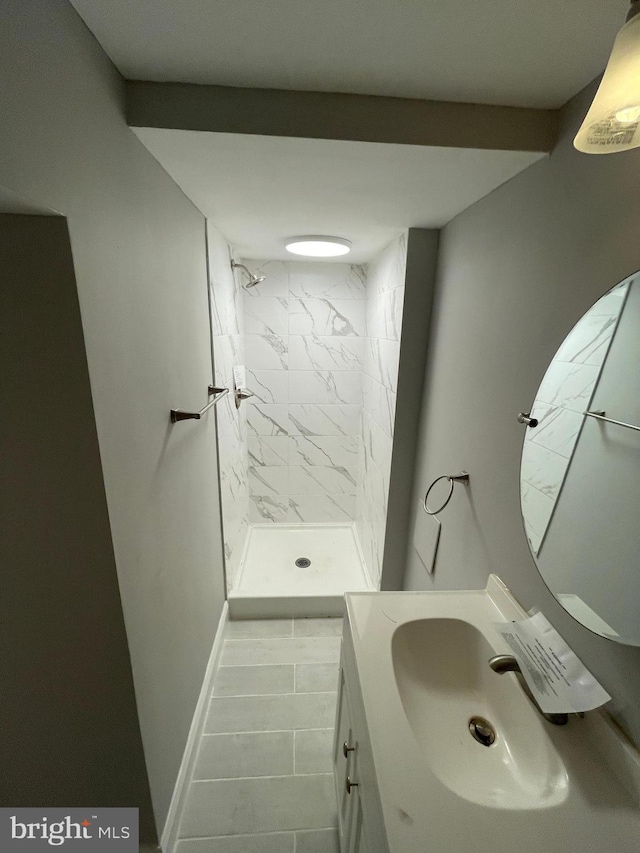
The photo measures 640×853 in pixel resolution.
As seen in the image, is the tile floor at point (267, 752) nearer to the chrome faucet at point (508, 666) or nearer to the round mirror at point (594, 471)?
the chrome faucet at point (508, 666)

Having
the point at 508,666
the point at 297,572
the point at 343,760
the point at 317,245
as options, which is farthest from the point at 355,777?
the point at 317,245

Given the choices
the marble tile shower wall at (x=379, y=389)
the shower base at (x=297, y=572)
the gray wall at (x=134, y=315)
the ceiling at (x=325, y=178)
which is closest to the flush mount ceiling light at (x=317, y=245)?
the ceiling at (x=325, y=178)

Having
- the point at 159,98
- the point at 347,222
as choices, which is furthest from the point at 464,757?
the point at 347,222

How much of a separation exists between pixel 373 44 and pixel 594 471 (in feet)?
3.17

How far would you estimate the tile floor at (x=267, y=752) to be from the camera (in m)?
1.28

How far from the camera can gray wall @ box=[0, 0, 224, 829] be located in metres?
0.60

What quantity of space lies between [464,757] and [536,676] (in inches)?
9.6

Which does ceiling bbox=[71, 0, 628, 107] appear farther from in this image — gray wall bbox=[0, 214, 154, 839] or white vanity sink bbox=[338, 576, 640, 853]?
white vanity sink bbox=[338, 576, 640, 853]

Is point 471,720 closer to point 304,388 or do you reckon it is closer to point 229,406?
point 229,406

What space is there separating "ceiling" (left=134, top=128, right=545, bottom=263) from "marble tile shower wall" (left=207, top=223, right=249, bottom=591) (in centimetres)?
30

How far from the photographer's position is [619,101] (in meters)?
0.53

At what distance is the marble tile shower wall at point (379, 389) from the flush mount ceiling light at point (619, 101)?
44.7 inches

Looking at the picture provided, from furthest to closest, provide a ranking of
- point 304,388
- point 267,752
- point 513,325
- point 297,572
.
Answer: point 304,388 < point 297,572 < point 267,752 < point 513,325

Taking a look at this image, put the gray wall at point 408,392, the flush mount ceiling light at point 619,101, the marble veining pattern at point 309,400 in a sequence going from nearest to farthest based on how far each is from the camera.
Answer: the flush mount ceiling light at point 619,101 → the gray wall at point 408,392 → the marble veining pattern at point 309,400
